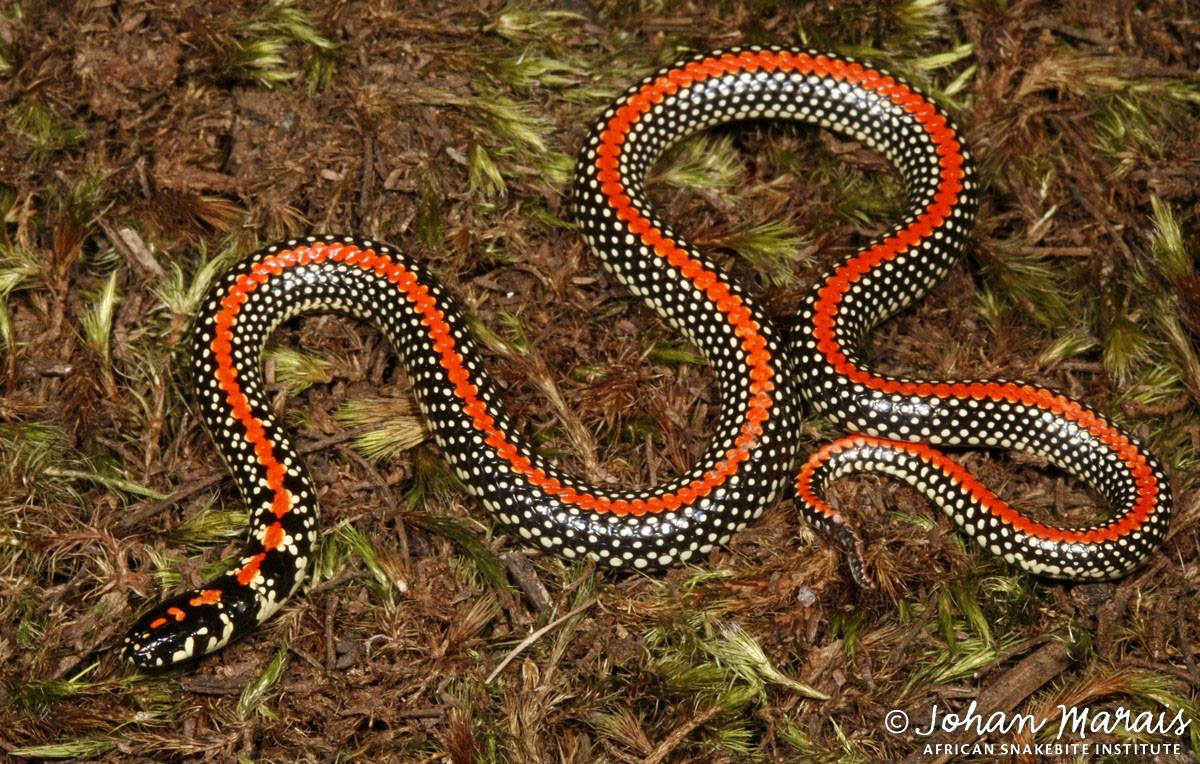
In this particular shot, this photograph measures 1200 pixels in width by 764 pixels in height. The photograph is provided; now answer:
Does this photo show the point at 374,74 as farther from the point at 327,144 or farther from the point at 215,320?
the point at 215,320

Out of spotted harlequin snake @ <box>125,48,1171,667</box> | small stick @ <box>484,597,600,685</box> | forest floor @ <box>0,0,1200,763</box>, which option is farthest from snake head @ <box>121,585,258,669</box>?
small stick @ <box>484,597,600,685</box>
